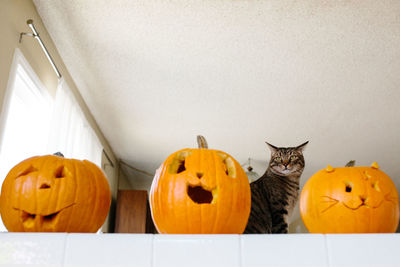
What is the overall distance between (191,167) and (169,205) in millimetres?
99

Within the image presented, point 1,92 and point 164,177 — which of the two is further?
point 1,92

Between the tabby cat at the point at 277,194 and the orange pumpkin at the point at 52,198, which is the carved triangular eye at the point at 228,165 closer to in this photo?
the orange pumpkin at the point at 52,198

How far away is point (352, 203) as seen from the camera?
813mm

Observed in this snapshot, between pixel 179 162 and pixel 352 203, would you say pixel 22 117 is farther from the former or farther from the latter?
pixel 352 203

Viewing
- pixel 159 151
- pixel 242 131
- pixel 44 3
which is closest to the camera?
pixel 44 3

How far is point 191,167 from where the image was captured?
0.84 m
